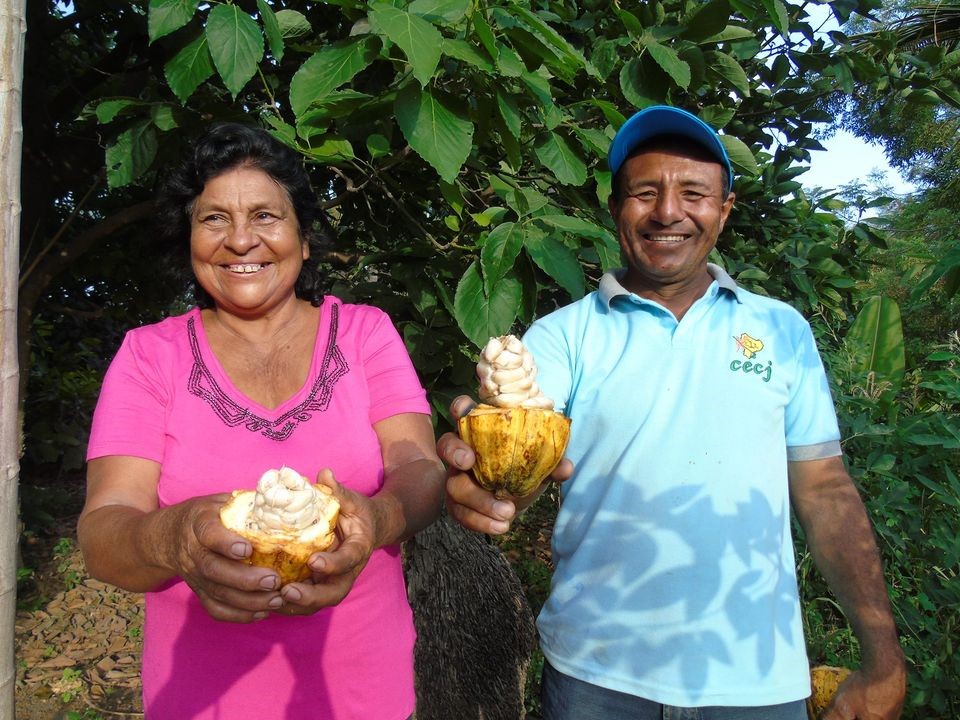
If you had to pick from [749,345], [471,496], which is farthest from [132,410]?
[749,345]

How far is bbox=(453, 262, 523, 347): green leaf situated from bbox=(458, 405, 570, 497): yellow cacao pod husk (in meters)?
0.33

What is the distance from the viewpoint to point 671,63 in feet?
6.02

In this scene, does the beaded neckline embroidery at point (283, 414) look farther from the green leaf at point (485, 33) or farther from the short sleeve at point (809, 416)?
the short sleeve at point (809, 416)

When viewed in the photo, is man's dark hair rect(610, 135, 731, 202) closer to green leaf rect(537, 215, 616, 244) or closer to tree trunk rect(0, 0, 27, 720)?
green leaf rect(537, 215, 616, 244)

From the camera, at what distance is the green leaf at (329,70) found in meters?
1.51

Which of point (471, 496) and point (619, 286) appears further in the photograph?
point (619, 286)

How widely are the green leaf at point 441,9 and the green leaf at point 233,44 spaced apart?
1.24 feet

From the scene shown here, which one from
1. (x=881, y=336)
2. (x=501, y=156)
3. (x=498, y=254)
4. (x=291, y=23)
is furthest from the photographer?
(x=881, y=336)

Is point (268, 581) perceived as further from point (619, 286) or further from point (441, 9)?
point (441, 9)

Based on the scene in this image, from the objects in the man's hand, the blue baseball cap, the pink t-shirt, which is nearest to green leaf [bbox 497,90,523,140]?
the blue baseball cap

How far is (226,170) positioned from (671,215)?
3.06 ft

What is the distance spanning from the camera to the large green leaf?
13.0 feet

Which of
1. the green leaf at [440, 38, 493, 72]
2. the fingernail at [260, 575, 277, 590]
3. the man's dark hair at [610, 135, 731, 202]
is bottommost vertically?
the fingernail at [260, 575, 277, 590]

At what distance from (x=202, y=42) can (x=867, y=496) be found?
9.71ft
